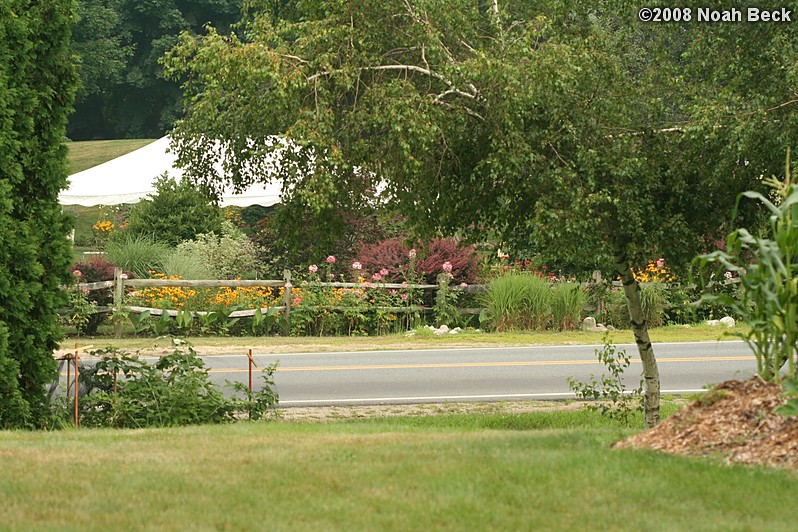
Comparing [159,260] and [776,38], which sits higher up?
[776,38]

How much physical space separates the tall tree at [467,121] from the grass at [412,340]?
25.7ft

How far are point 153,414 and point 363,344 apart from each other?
8.18m

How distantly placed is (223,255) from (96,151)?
2994 cm

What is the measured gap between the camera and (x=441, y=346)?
1781 cm

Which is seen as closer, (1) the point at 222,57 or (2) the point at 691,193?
(1) the point at 222,57

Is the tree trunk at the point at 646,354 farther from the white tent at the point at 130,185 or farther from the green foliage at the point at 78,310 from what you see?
the white tent at the point at 130,185

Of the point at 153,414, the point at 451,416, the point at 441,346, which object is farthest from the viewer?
the point at 441,346

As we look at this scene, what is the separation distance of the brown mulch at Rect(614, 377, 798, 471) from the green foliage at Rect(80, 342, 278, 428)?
4.61m

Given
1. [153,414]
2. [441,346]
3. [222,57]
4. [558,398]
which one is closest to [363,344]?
[441,346]

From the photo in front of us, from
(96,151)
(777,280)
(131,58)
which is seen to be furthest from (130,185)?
(131,58)

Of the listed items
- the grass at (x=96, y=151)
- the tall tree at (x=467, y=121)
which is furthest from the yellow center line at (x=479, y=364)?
the grass at (x=96, y=151)

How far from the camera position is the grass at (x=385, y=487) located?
5238 millimetres

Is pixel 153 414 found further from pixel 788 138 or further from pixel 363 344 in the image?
pixel 363 344

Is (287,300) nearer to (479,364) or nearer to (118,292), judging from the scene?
(118,292)
